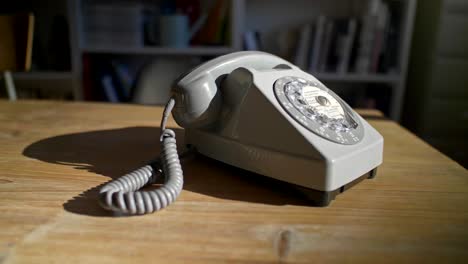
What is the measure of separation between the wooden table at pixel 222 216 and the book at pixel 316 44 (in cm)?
134

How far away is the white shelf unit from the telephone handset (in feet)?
4.45

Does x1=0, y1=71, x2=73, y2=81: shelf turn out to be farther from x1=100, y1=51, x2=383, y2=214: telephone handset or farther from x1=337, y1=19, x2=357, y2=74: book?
x1=100, y1=51, x2=383, y2=214: telephone handset

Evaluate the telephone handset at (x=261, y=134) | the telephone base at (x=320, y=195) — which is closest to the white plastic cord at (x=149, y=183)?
the telephone handset at (x=261, y=134)

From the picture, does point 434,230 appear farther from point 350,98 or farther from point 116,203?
point 350,98

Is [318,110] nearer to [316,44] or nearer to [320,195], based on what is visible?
[320,195]

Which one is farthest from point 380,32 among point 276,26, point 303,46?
point 276,26

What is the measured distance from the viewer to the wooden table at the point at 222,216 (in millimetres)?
351

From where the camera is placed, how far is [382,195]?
483 millimetres

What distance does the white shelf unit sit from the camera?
1.85 meters

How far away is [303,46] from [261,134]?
1532 mm

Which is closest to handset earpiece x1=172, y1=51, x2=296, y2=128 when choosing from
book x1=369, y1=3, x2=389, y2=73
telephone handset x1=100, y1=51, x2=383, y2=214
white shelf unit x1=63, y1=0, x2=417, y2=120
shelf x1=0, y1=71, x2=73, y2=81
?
telephone handset x1=100, y1=51, x2=383, y2=214

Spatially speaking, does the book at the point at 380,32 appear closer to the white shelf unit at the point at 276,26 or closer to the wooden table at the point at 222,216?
the white shelf unit at the point at 276,26

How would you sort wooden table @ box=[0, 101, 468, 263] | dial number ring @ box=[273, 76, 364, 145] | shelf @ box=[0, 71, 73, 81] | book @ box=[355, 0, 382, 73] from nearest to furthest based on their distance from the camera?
wooden table @ box=[0, 101, 468, 263] < dial number ring @ box=[273, 76, 364, 145] < book @ box=[355, 0, 382, 73] < shelf @ box=[0, 71, 73, 81]

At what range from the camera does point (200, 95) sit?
20.5 inches
